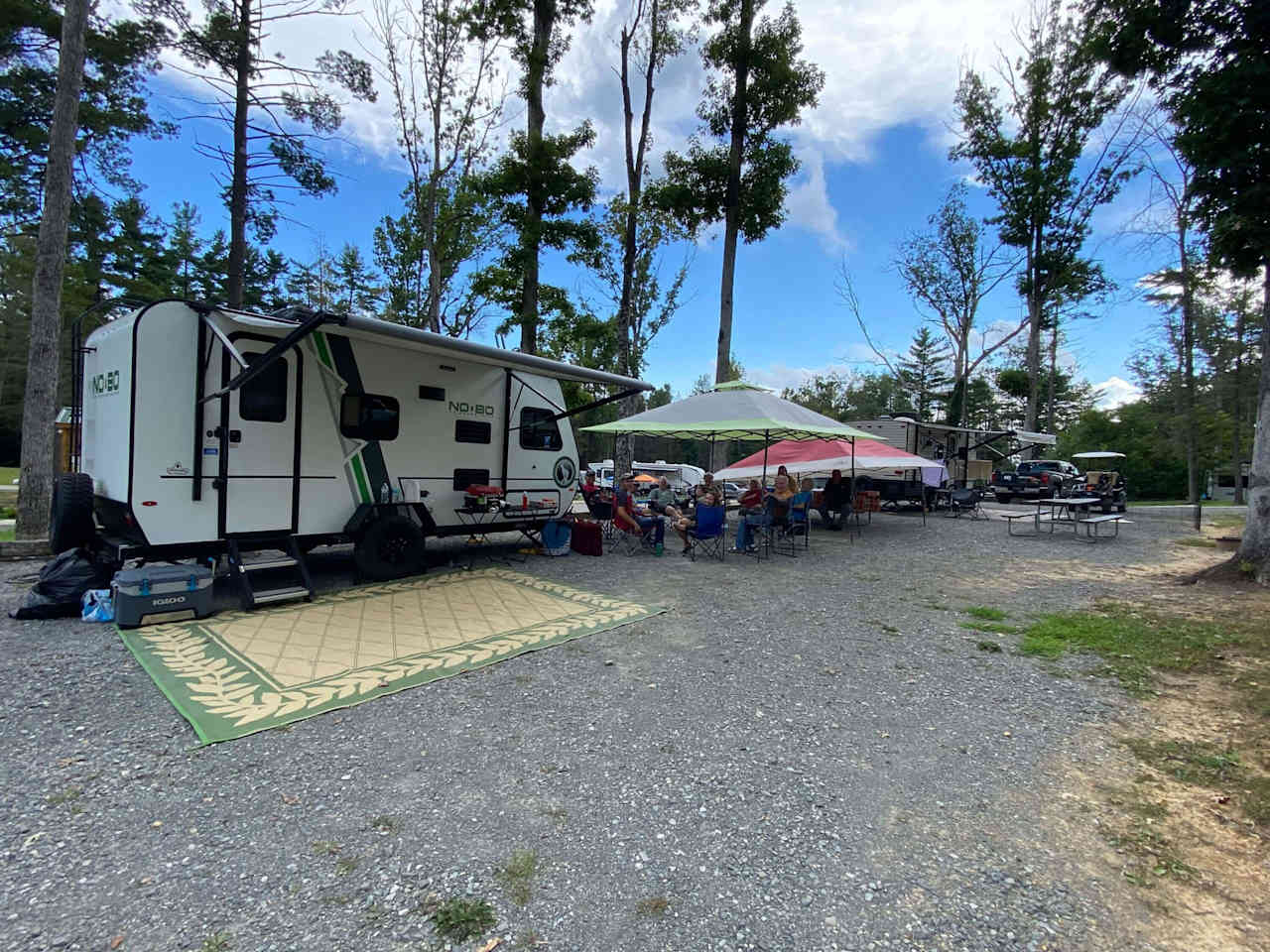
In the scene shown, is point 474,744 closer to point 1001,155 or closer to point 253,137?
point 253,137

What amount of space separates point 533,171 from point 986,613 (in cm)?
1219

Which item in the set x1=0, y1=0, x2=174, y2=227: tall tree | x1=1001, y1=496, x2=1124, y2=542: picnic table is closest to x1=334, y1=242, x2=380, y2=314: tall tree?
x1=0, y1=0, x2=174, y2=227: tall tree

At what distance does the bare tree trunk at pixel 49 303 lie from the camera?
7383 millimetres

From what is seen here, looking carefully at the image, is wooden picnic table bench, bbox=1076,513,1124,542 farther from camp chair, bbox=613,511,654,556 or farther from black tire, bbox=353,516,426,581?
black tire, bbox=353,516,426,581

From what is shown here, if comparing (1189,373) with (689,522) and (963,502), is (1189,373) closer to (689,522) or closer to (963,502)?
(963,502)

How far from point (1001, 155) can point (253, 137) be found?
87.2 ft

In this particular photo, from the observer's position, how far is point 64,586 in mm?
4770

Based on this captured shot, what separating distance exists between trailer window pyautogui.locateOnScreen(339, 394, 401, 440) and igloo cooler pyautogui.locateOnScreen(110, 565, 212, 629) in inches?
79.2

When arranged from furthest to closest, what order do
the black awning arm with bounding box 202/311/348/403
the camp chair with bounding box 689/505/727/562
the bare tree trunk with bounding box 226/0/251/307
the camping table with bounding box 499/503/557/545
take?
the bare tree trunk with bounding box 226/0/251/307 → the camp chair with bounding box 689/505/727/562 → the camping table with bounding box 499/503/557/545 → the black awning arm with bounding box 202/311/348/403

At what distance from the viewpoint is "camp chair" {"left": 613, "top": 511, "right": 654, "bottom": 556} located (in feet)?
29.2

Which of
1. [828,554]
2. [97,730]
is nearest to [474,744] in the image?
[97,730]

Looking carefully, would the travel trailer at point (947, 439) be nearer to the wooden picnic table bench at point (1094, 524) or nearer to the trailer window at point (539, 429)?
the wooden picnic table bench at point (1094, 524)

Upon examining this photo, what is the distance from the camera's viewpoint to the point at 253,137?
10688 mm

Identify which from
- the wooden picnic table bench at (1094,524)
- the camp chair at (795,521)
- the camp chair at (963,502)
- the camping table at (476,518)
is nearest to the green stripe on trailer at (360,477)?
the camping table at (476,518)
